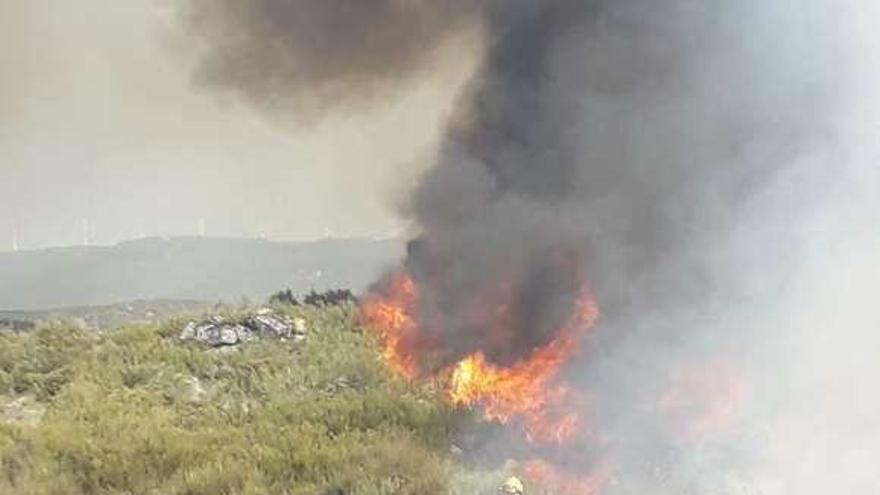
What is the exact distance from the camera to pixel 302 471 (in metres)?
12.8

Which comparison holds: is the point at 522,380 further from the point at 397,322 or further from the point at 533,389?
the point at 397,322

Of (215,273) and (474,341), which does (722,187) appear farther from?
(215,273)

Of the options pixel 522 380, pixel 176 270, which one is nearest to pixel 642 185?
pixel 522 380

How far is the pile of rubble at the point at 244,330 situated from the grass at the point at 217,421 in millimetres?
375

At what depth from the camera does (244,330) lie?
20359mm

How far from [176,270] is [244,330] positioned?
52.3m

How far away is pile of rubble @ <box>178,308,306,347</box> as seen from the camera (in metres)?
19.9

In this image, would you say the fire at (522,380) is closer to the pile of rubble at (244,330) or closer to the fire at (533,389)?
the fire at (533,389)

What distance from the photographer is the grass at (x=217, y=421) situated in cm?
1255

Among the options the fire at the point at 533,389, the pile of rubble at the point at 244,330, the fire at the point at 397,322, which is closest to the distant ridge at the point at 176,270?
the pile of rubble at the point at 244,330

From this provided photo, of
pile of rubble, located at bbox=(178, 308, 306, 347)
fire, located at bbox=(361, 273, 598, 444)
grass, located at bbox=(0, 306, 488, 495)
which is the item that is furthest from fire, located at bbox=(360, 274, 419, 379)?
pile of rubble, located at bbox=(178, 308, 306, 347)

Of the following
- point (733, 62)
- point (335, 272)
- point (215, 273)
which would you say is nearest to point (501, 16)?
point (733, 62)

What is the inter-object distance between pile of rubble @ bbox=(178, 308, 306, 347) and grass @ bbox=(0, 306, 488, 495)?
1.23ft

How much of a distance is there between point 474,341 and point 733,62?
5.99 meters
